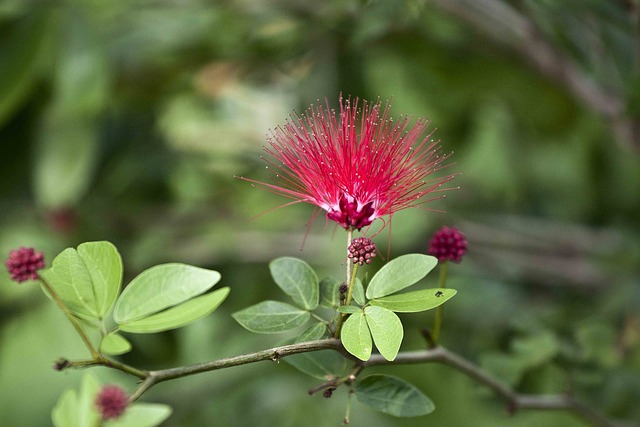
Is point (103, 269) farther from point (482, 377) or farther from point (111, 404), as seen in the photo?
point (482, 377)

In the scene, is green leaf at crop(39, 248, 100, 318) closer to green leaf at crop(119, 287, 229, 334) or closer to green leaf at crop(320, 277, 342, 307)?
green leaf at crop(119, 287, 229, 334)

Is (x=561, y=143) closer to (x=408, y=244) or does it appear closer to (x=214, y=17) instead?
(x=408, y=244)

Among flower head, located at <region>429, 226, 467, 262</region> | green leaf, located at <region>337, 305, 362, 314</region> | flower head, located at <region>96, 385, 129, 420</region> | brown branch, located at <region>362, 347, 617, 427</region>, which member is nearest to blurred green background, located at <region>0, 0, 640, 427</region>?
brown branch, located at <region>362, 347, 617, 427</region>

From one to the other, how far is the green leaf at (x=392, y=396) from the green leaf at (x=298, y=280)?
0.25ft

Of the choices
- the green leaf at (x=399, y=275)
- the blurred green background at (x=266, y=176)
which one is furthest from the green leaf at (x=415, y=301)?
the blurred green background at (x=266, y=176)

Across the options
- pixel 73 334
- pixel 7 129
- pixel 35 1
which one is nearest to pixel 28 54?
pixel 35 1

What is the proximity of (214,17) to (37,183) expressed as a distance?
0.46 meters

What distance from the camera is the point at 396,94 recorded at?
4.42 ft

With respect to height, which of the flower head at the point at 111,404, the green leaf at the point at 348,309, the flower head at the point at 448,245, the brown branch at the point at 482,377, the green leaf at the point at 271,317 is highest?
the flower head at the point at 448,245

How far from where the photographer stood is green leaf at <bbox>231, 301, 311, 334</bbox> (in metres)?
0.51

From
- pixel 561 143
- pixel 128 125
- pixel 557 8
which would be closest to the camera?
pixel 557 8

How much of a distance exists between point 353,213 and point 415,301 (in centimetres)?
9

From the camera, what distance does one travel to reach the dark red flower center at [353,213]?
52 cm

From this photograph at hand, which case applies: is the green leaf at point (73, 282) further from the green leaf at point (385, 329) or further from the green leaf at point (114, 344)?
the green leaf at point (385, 329)
